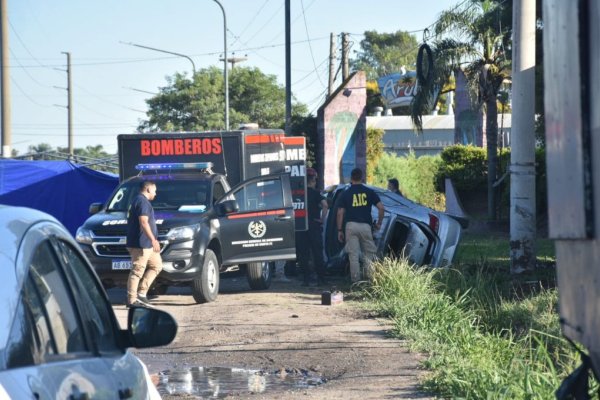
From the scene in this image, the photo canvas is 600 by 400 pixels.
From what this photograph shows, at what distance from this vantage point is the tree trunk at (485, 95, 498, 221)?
30.5m

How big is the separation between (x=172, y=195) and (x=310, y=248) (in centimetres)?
283

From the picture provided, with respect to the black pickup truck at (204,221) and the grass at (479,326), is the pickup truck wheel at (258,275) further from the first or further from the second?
the grass at (479,326)

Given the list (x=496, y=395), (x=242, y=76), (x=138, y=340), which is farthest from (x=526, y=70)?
(x=242, y=76)

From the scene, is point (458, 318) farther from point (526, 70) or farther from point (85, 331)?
point (85, 331)

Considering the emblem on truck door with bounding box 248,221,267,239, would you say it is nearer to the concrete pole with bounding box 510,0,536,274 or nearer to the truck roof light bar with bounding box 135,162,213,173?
the truck roof light bar with bounding box 135,162,213,173

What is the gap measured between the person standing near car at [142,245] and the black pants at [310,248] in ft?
12.4

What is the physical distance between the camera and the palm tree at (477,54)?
28.8 m

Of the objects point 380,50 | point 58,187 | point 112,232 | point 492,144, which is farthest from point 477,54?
point 380,50

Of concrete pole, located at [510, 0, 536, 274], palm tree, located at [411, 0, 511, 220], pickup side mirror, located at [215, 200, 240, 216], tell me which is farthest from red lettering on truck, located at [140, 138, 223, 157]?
palm tree, located at [411, 0, 511, 220]

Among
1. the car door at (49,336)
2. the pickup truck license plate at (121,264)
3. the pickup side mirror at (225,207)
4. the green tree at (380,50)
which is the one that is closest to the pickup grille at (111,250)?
the pickup truck license plate at (121,264)

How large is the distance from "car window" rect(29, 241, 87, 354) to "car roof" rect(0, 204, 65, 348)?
92 millimetres

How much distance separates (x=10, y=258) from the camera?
312 centimetres

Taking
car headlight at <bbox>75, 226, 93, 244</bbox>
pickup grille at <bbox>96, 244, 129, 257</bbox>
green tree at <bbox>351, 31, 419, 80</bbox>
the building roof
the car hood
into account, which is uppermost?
green tree at <bbox>351, 31, 419, 80</bbox>

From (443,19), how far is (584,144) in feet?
85.4
